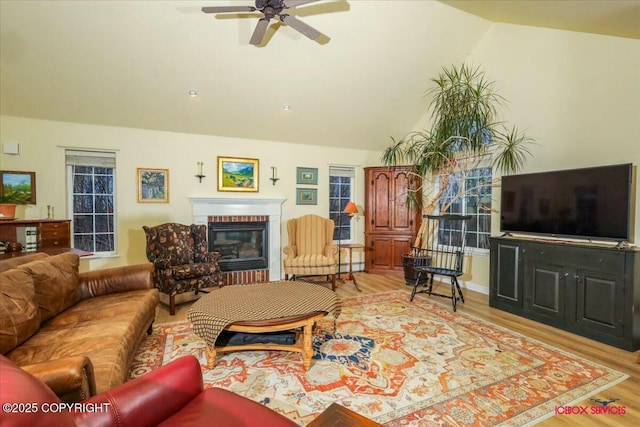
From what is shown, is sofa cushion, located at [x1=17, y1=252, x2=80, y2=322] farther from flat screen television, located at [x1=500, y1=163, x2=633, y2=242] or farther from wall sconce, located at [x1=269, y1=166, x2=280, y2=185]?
flat screen television, located at [x1=500, y1=163, x2=633, y2=242]

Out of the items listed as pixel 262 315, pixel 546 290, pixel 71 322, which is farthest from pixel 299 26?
pixel 546 290

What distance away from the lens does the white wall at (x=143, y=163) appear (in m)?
3.88

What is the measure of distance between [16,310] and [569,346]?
4.20 metres

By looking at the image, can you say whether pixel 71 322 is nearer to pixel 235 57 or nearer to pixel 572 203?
pixel 235 57

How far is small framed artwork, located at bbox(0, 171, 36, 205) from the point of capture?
369 cm

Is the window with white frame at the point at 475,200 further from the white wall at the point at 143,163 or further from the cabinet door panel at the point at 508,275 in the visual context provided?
the white wall at the point at 143,163

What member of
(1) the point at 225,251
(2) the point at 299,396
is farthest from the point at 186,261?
(2) the point at 299,396

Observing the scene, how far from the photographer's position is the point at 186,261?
395 centimetres

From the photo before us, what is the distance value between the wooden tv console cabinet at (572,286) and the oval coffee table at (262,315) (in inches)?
92.7

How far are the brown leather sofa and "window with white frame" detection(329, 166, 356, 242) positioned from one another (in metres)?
3.65

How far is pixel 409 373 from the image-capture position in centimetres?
226

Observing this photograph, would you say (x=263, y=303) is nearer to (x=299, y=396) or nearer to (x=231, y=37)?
(x=299, y=396)

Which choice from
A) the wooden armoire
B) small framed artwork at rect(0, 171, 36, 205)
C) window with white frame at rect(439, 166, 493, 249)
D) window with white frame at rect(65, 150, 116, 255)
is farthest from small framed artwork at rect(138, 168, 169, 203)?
window with white frame at rect(439, 166, 493, 249)

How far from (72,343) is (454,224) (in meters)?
4.95
